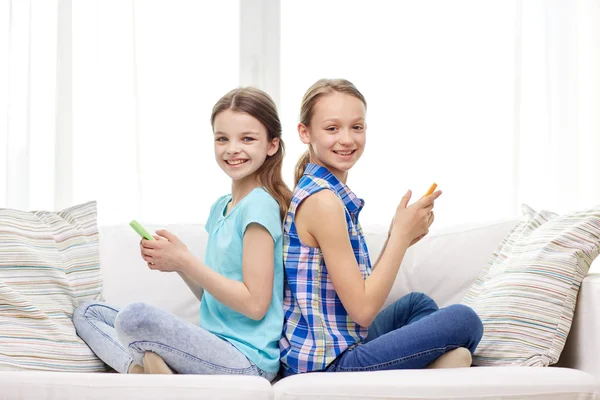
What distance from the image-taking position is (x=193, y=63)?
Result: 9.39ft

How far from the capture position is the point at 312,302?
62.4 inches

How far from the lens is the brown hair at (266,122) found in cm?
170

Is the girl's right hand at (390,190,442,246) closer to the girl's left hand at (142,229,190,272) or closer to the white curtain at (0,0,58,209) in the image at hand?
the girl's left hand at (142,229,190,272)

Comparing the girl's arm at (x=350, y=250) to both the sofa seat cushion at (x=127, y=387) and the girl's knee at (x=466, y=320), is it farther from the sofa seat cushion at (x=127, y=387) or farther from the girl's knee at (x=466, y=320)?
the sofa seat cushion at (x=127, y=387)

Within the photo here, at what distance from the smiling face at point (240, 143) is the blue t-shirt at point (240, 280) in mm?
→ 70

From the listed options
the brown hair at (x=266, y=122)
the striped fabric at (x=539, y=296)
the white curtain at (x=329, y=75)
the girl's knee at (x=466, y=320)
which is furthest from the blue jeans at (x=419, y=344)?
the white curtain at (x=329, y=75)

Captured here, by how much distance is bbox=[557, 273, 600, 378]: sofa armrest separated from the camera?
1593 millimetres

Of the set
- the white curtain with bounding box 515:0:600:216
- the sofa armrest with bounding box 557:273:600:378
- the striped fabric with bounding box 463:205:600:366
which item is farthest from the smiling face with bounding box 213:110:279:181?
the white curtain with bounding box 515:0:600:216

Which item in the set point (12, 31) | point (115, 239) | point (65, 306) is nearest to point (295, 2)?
point (12, 31)

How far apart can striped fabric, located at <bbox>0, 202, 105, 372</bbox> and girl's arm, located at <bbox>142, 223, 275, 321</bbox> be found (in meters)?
0.38

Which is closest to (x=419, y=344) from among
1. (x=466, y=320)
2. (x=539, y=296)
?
(x=466, y=320)

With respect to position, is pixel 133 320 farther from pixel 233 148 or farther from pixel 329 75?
pixel 329 75

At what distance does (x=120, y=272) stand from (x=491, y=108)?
5.39 ft

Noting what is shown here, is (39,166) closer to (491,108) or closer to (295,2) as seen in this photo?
(295,2)
